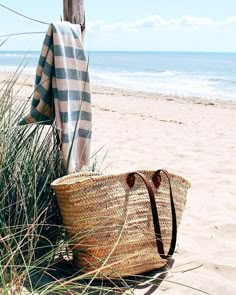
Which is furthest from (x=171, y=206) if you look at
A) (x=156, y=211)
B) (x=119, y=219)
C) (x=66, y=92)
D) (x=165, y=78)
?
(x=165, y=78)

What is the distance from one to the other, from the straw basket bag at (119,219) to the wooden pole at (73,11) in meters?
1.08

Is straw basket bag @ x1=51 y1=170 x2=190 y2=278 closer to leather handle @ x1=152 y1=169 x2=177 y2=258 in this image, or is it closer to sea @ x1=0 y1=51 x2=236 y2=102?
leather handle @ x1=152 y1=169 x2=177 y2=258

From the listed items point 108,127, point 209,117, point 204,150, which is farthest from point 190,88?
point 204,150

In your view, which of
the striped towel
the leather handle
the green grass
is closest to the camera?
the green grass

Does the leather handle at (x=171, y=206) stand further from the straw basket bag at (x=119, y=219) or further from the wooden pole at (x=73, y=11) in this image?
the wooden pole at (x=73, y=11)

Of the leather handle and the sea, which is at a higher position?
the leather handle

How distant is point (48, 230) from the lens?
2703 mm

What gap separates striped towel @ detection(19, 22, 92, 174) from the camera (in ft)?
9.32

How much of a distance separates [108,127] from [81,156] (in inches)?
214

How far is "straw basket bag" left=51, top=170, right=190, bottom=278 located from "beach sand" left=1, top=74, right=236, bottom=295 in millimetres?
198

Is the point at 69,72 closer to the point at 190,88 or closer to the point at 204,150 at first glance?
the point at 204,150

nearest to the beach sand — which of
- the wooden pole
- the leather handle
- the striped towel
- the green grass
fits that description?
the leather handle

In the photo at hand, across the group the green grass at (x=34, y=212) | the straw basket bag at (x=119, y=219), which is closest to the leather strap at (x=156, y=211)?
the straw basket bag at (x=119, y=219)

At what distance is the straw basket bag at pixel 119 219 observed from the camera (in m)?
2.47
